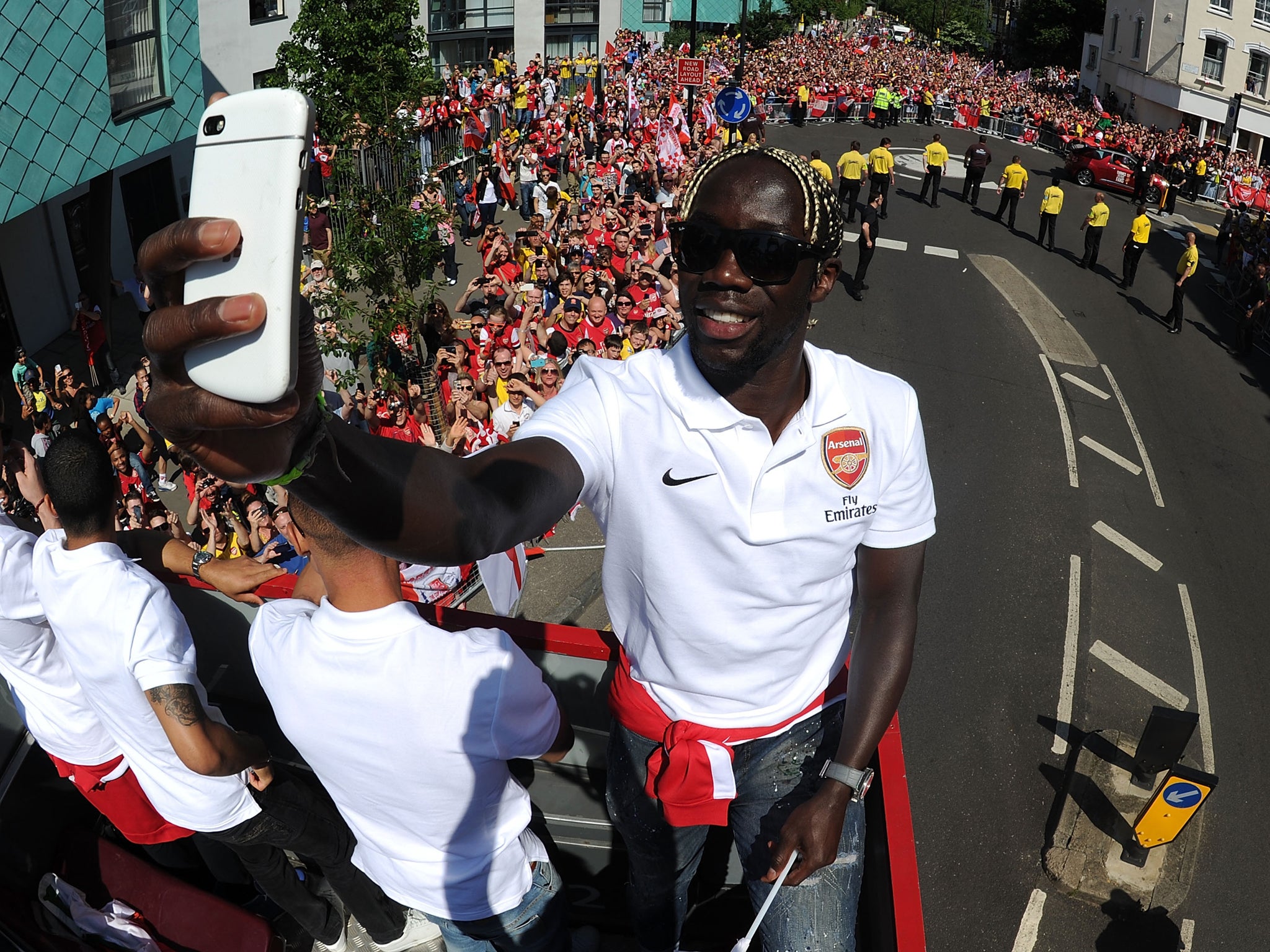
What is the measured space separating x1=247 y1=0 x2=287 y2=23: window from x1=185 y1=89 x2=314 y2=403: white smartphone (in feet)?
76.7

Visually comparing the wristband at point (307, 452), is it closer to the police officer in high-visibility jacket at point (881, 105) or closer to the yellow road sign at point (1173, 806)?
the yellow road sign at point (1173, 806)

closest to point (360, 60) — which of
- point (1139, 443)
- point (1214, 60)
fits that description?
point (1139, 443)

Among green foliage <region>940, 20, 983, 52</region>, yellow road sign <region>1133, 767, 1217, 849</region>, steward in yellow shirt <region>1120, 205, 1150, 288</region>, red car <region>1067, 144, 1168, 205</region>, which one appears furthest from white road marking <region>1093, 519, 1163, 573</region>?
green foliage <region>940, 20, 983, 52</region>

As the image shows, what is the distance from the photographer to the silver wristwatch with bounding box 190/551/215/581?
3.88 meters

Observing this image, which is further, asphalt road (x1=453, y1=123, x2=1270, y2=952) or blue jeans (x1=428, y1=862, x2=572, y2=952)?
asphalt road (x1=453, y1=123, x2=1270, y2=952)

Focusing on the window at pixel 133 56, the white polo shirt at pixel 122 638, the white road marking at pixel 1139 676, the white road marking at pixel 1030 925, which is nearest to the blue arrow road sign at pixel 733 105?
the window at pixel 133 56

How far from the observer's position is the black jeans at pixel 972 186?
1001 inches

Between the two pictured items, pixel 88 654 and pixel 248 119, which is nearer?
pixel 248 119

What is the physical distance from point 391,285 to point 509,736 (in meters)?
9.49

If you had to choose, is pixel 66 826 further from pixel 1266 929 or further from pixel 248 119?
pixel 1266 929

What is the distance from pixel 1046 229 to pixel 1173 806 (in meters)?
19.8

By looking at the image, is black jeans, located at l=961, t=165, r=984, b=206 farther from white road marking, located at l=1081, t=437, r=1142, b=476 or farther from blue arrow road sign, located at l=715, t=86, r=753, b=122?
white road marking, located at l=1081, t=437, r=1142, b=476

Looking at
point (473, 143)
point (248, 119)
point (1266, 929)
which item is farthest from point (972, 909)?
point (473, 143)

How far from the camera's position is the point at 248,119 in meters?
1.30
